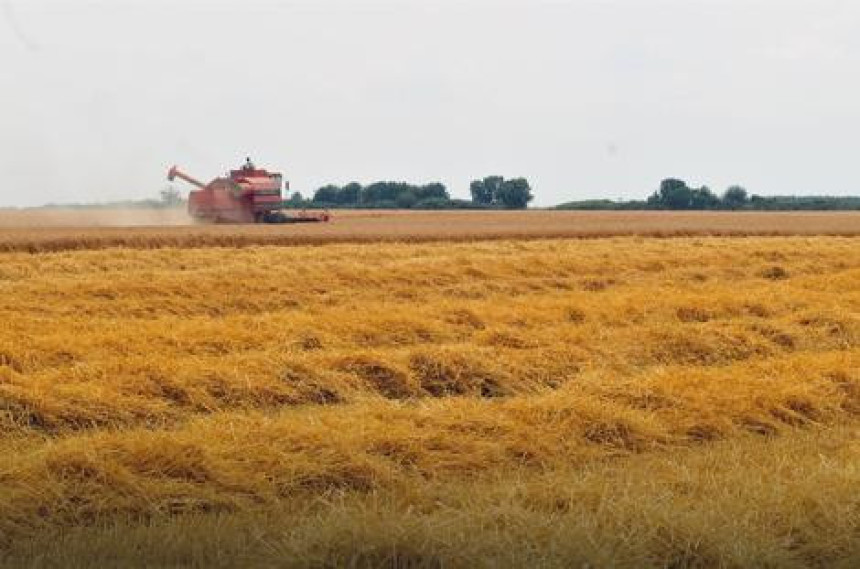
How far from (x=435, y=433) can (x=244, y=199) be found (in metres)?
30.3

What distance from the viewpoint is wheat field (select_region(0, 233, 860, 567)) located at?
5246 millimetres

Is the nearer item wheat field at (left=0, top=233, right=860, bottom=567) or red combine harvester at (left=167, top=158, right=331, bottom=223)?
wheat field at (left=0, top=233, right=860, bottom=567)

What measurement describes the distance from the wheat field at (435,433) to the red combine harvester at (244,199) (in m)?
21.4

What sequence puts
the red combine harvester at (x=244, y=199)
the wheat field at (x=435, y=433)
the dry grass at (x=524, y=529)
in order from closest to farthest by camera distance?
the dry grass at (x=524, y=529)
the wheat field at (x=435, y=433)
the red combine harvester at (x=244, y=199)

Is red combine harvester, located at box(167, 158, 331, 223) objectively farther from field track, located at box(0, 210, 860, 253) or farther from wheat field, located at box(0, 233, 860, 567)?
wheat field, located at box(0, 233, 860, 567)

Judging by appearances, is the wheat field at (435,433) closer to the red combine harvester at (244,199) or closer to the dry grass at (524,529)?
the dry grass at (524,529)

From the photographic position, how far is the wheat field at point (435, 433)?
17.2 ft

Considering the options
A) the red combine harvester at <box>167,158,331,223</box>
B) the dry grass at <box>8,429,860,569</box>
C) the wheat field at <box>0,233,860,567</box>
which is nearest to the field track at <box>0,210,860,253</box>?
the red combine harvester at <box>167,158,331,223</box>

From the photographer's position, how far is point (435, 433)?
7.15 metres

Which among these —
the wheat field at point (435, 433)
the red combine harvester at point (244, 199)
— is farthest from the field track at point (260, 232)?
the wheat field at point (435, 433)

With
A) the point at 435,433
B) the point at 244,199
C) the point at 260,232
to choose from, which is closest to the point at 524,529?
the point at 435,433

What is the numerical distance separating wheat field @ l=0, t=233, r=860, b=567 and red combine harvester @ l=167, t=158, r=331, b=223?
70.4 ft

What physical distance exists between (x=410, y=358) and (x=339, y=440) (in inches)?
121

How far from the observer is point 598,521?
544 cm
